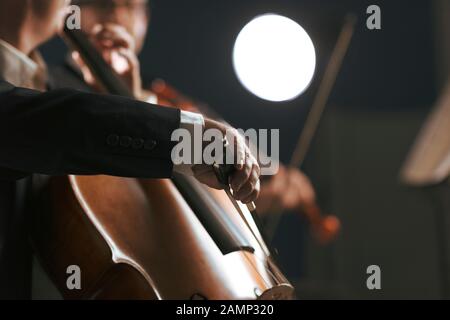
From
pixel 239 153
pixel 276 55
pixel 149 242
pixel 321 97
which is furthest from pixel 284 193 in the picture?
pixel 239 153

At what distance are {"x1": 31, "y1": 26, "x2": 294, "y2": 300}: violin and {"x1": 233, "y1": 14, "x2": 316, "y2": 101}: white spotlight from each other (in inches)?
41.2

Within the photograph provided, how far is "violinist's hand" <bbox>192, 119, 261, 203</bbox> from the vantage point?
1.93 feet

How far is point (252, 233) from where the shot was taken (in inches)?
26.8

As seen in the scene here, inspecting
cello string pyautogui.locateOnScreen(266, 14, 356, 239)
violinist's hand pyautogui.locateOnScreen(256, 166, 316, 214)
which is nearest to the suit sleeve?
violinist's hand pyautogui.locateOnScreen(256, 166, 316, 214)

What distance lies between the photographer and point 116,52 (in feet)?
3.29

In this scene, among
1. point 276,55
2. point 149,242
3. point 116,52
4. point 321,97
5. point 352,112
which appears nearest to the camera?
point 149,242

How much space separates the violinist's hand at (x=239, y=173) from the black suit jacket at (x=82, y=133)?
0.11ft

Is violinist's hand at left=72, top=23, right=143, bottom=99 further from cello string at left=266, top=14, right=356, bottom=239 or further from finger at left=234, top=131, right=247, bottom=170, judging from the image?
cello string at left=266, top=14, right=356, bottom=239

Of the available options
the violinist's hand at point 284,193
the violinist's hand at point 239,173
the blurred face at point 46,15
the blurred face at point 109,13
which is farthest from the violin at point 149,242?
the violinist's hand at point 284,193

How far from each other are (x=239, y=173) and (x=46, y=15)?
340 mm

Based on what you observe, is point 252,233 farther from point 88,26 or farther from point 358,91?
point 358,91

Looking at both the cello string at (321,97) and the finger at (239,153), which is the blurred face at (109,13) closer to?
the finger at (239,153)

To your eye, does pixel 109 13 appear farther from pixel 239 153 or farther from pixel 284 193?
pixel 284 193

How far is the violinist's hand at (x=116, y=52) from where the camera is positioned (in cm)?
99
